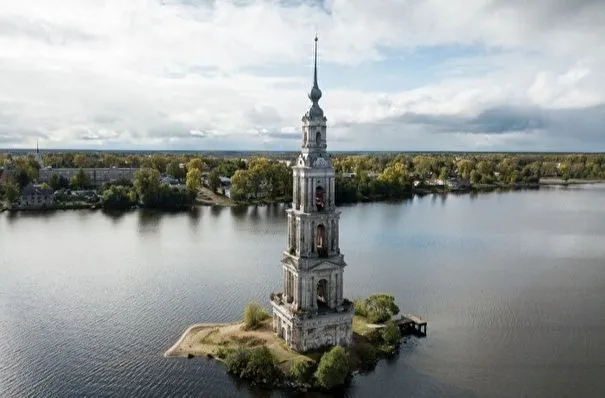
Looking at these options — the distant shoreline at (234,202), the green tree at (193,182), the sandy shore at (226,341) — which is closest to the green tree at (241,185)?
the distant shoreline at (234,202)

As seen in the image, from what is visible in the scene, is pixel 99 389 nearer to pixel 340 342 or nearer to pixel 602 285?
pixel 340 342

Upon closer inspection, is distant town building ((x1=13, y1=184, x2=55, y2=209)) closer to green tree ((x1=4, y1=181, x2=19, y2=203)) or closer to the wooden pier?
green tree ((x1=4, y1=181, x2=19, y2=203))

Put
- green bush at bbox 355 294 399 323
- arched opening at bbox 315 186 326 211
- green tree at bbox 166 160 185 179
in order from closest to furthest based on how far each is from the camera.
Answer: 1. arched opening at bbox 315 186 326 211
2. green bush at bbox 355 294 399 323
3. green tree at bbox 166 160 185 179

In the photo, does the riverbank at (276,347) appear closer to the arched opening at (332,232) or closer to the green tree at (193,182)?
the arched opening at (332,232)

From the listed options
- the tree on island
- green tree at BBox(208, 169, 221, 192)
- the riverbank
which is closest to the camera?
the riverbank

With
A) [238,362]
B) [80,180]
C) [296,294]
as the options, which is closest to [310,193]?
[296,294]

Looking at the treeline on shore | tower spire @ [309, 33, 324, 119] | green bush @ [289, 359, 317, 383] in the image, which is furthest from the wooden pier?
the treeline on shore
